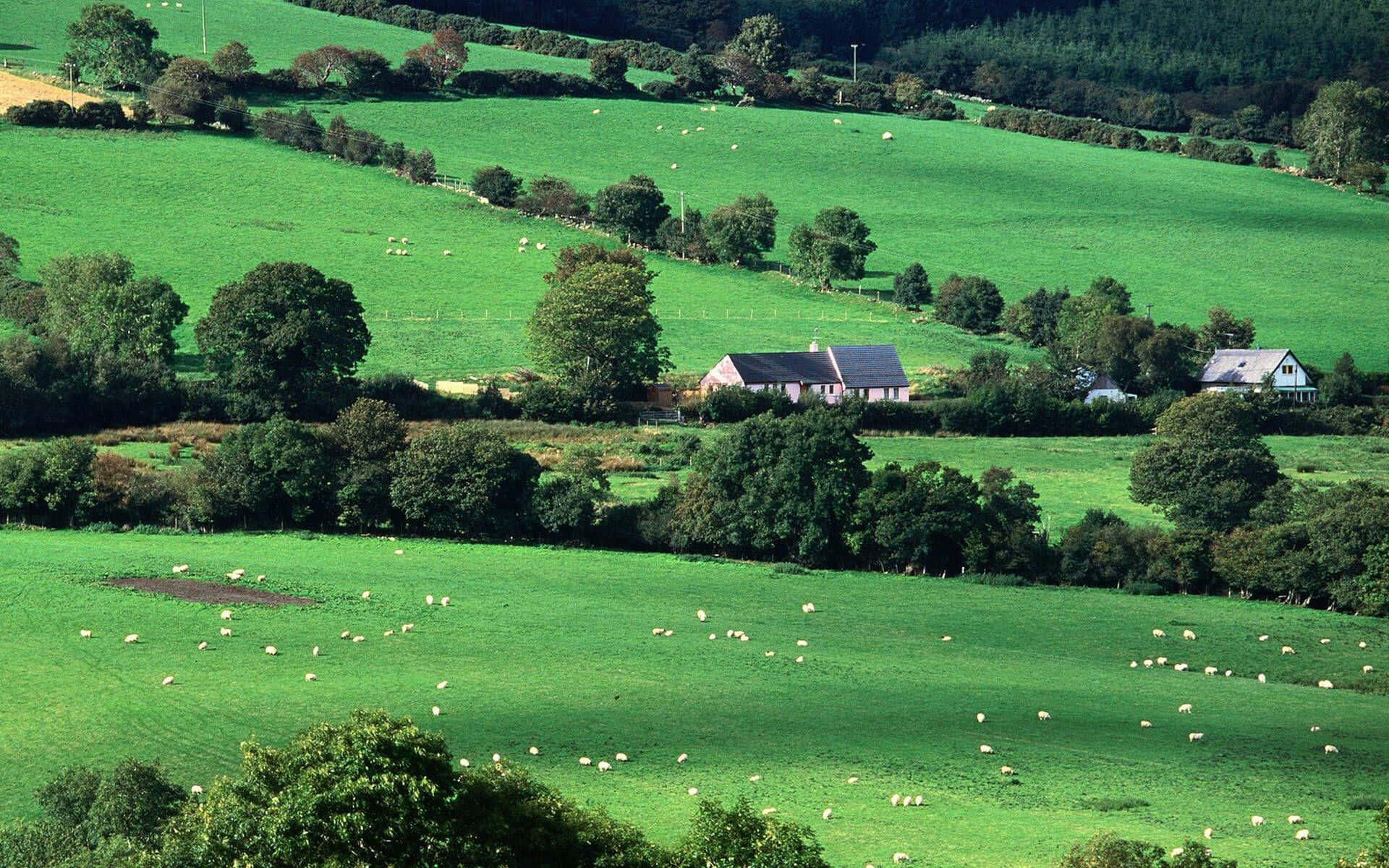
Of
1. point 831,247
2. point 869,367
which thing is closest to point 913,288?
point 831,247

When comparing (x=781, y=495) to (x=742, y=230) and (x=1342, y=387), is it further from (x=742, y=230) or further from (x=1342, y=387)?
(x=742, y=230)

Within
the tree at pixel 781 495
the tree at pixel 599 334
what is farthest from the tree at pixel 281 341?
the tree at pixel 781 495

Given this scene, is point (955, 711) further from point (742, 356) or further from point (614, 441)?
point (742, 356)

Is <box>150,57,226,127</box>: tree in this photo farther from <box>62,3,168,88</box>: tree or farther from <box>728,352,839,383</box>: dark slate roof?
<box>728,352,839,383</box>: dark slate roof

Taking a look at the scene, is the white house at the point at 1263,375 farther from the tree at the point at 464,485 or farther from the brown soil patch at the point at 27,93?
the brown soil patch at the point at 27,93

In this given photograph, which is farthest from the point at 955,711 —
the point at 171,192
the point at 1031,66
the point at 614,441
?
the point at 1031,66
